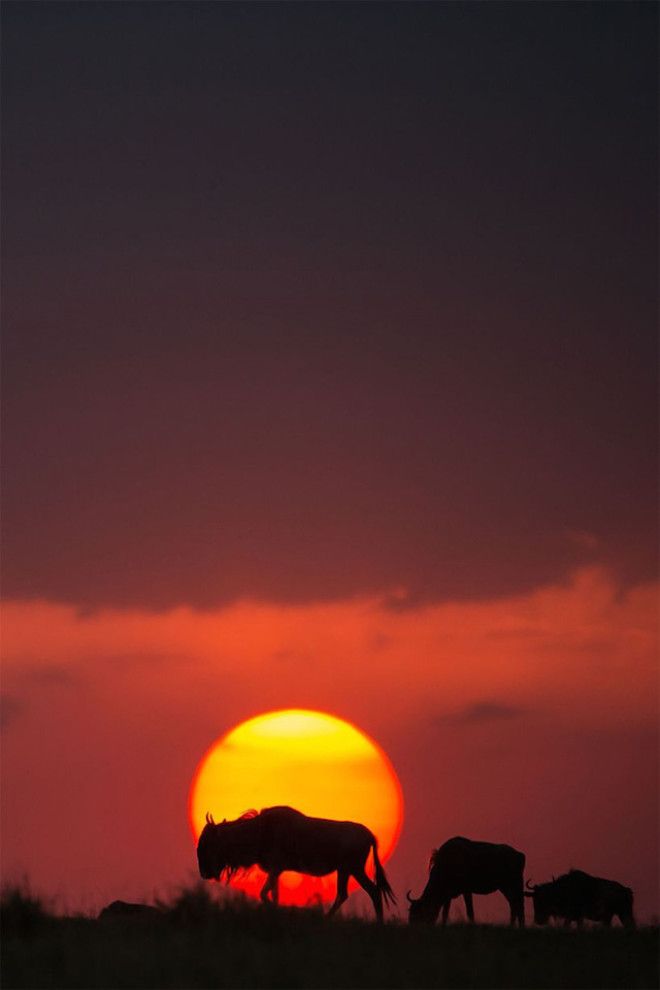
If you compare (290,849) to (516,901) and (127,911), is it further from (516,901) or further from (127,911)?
(516,901)

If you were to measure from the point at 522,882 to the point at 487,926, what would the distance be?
28.0 ft

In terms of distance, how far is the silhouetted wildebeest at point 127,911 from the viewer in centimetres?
1939

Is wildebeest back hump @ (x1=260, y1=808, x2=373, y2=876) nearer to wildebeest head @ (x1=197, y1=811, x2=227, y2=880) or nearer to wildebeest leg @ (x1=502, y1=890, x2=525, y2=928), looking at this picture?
wildebeest head @ (x1=197, y1=811, x2=227, y2=880)

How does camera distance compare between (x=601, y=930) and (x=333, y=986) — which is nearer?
(x=333, y=986)

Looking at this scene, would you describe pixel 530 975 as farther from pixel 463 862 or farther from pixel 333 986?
pixel 463 862

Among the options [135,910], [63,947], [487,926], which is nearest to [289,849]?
[135,910]

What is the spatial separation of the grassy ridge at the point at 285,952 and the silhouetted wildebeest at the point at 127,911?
22 centimetres

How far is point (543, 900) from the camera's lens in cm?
2889

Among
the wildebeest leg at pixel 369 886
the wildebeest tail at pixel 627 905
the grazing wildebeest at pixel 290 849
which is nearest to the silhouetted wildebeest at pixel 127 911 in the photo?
the grazing wildebeest at pixel 290 849

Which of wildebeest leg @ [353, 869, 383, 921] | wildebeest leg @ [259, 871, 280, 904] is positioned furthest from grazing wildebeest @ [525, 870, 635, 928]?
wildebeest leg @ [259, 871, 280, 904]

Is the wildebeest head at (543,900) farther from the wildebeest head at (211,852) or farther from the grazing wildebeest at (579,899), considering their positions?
the wildebeest head at (211,852)

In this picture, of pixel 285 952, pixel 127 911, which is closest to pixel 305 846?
pixel 127 911

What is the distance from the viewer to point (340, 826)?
2486 cm

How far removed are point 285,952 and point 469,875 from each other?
500 inches
